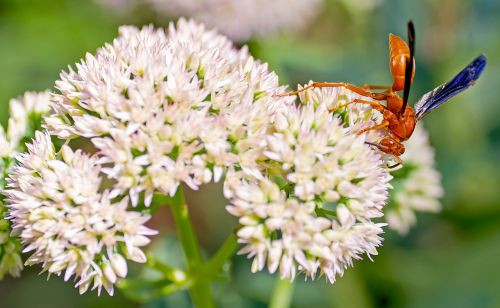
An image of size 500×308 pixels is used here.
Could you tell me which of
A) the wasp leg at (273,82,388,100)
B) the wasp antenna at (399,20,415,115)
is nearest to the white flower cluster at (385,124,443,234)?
the wasp leg at (273,82,388,100)

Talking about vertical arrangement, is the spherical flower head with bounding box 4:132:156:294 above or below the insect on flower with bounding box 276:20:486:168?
below

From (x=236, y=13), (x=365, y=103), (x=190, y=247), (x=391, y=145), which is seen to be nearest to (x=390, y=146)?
(x=391, y=145)

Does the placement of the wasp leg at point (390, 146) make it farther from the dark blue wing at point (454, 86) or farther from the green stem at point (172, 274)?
the green stem at point (172, 274)

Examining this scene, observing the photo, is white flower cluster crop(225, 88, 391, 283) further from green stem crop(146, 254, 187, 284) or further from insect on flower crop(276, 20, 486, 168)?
green stem crop(146, 254, 187, 284)

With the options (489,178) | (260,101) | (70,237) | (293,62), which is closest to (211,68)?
(260,101)

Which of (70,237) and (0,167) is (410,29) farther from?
(0,167)

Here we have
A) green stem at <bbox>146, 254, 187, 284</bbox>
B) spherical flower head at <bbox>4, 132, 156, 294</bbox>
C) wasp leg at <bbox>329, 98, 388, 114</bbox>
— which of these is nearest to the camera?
spherical flower head at <bbox>4, 132, 156, 294</bbox>

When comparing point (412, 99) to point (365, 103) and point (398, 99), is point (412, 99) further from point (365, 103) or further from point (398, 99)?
point (365, 103)
